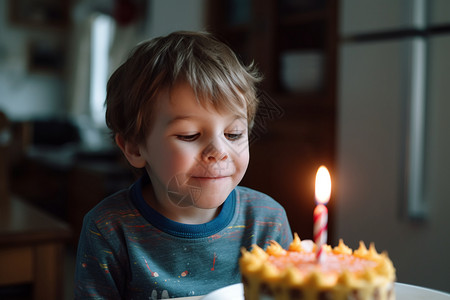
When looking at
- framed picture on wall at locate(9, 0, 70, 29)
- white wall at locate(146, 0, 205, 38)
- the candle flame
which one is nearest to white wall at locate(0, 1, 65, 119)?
framed picture on wall at locate(9, 0, 70, 29)

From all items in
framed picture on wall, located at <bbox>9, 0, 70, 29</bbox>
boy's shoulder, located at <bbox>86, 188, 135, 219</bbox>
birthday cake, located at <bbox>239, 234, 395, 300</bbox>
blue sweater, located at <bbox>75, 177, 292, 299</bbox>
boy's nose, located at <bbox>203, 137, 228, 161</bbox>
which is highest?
framed picture on wall, located at <bbox>9, 0, 70, 29</bbox>

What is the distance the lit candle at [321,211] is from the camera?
439 millimetres

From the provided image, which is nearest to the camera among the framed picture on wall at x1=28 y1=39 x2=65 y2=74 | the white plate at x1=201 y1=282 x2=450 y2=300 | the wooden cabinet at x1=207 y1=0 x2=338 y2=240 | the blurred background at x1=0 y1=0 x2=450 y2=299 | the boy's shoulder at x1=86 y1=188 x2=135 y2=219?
the white plate at x1=201 y1=282 x2=450 y2=300

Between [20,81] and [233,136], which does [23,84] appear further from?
[233,136]

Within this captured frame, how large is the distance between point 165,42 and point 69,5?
7.38m

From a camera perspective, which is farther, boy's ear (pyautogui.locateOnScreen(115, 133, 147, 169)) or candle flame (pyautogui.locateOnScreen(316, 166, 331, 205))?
boy's ear (pyautogui.locateOnScreen(115, 133, 147, 169))

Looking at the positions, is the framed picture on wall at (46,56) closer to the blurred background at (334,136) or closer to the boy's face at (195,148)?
the blurred background at (334,136)

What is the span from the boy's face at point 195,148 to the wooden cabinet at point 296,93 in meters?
1.62

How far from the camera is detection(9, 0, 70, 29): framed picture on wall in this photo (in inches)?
280

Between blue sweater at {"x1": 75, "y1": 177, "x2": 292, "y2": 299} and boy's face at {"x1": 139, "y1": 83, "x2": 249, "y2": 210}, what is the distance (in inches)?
3.5

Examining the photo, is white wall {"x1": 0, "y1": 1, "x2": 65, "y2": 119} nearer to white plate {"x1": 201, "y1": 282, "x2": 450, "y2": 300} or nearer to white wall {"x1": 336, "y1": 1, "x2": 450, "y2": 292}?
white wall {"x1": 336, "y1": 1, "x2": 450, "y2": 292}

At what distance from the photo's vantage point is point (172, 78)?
0.73m

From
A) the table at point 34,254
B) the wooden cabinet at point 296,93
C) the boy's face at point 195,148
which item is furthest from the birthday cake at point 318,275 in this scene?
the wooden cabinet at point 296,93

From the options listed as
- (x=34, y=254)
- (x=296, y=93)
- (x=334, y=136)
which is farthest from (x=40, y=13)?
(x=34, y=254)
